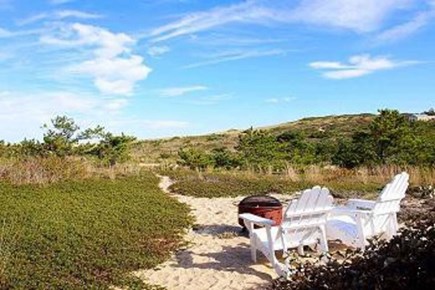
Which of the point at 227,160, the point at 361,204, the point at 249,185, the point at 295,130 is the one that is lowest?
the point at 249,185

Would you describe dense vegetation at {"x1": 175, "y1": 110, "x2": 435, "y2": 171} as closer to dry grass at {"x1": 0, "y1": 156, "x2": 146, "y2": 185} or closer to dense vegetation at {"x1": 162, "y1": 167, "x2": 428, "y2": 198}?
dense vegetation at {"x1": 162, "y1": 167, "x2": 428, "y2": 198}

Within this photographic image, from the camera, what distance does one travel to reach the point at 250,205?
8.62 meters

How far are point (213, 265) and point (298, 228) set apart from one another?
1278mm

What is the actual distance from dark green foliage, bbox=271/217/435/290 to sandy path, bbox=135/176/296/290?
3305mm

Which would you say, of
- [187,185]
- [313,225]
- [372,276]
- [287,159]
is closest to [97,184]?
[187,185]

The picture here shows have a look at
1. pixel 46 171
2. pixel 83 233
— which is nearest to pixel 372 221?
pixel 83 233

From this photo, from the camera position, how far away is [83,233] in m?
9.02

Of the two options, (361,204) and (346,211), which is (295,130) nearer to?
(361,204)

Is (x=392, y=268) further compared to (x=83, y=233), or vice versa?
(x=83, y=233)

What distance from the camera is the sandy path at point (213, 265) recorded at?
6.60 metres

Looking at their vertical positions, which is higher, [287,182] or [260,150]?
[260,150]

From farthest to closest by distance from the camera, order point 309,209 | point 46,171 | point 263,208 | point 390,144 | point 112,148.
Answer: point 112,148
point 390,144
point 46,171
point 263,208
point 309,209

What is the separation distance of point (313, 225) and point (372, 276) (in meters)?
4.37

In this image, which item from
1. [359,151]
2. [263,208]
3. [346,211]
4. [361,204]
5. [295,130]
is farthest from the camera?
[295,130]
